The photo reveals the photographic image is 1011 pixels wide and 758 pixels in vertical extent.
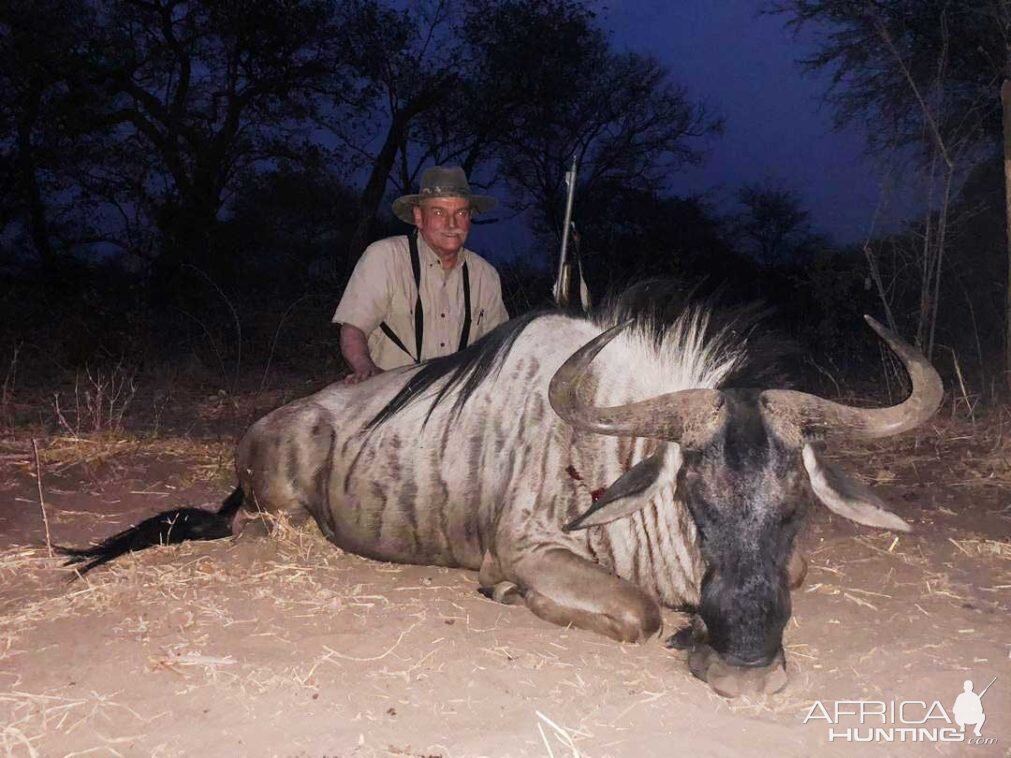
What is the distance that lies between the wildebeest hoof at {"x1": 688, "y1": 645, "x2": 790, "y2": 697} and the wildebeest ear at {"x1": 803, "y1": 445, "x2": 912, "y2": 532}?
0.48m

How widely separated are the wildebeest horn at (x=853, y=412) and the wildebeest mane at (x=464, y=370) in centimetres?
118

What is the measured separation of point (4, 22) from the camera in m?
11.7

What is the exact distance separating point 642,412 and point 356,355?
1.99m

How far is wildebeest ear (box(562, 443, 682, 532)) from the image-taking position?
2.57 meters

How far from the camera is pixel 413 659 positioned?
2.60 metres

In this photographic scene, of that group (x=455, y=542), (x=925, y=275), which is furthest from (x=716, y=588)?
(x=925, y=275)

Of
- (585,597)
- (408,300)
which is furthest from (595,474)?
(408,300)

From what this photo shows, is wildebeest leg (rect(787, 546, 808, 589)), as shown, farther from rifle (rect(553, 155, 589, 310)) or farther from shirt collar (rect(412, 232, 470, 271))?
shirt collar (rect(412, 232, 470, 271))

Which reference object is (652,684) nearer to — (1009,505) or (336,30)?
(1009,505)

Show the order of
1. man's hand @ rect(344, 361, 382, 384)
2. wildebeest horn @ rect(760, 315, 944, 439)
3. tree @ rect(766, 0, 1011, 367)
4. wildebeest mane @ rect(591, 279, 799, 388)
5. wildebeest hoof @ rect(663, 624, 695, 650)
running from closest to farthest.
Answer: wildebeest horn @ rect(760, 315, 944, 439), wildebeest hoof @ rect(663, 624, 695, 650), wildebeest mane @ rect(591, 279, 799, 388), man's hand @ rect(344, 361, 382, 384), tree @ rect(766, 0, 1011, 367)

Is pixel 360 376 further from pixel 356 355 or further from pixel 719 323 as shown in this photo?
pixel 719 323

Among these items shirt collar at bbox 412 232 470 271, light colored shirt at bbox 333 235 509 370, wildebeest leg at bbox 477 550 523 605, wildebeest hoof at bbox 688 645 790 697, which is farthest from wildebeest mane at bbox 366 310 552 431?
wildebeest hoof at bbox 688 645 790 697

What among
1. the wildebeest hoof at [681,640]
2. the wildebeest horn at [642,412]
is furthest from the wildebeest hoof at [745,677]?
the wildebeest horn at [642,412]

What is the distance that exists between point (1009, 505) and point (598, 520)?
2.70 metres
